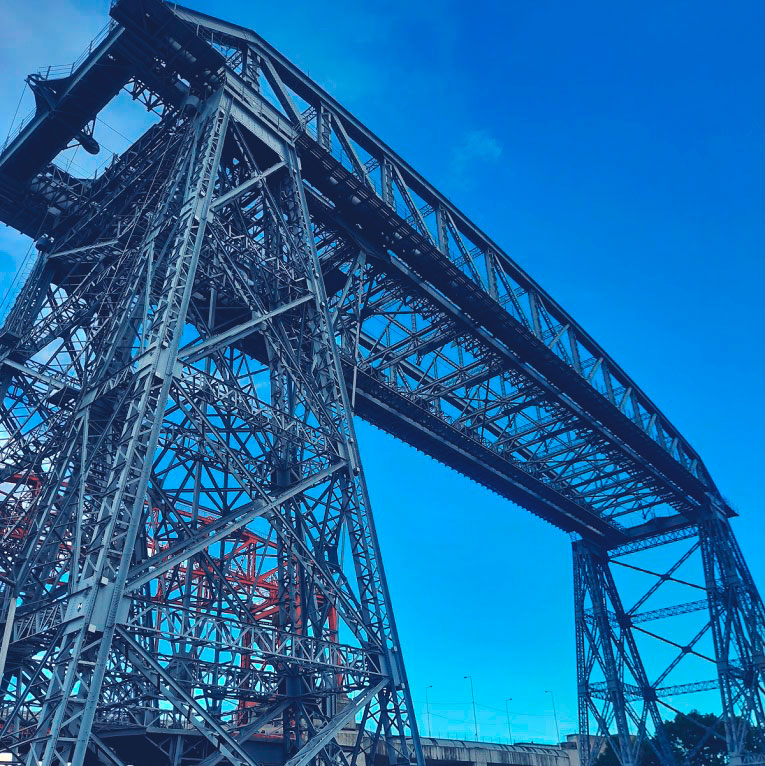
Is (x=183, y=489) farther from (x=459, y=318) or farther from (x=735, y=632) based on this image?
(x=735, y=632)

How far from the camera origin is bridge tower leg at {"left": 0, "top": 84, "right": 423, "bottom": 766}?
11.1 metres

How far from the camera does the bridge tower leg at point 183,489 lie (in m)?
11.1

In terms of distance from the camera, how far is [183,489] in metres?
15.8

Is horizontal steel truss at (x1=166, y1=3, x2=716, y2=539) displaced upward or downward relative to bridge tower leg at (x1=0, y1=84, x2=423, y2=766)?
upward

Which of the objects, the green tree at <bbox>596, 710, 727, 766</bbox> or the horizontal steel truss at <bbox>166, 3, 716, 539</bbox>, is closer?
the horizontal steel truss at <bbox>166, 3, 716, 539</bbox>

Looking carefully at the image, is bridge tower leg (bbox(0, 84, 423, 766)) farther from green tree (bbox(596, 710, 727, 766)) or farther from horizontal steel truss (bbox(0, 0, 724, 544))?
green tree (bbox(596, 710, 727, 766))

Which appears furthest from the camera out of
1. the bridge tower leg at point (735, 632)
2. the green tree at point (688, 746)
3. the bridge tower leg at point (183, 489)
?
the green tree at point (688, 746)

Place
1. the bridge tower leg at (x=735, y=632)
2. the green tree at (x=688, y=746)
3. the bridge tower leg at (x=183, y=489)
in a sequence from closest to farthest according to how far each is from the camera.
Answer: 1. the bridge tower leg at (x=183, y=489)
2. the bridge tower leg at (x=735, y=632)
3. the green tree at (x=688, y=746)

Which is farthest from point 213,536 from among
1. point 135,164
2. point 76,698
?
point 135,164

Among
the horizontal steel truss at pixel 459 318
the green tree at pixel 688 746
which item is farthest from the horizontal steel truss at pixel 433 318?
the green tree at pixel 688 746

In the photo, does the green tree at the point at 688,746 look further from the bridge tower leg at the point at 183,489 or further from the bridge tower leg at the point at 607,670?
the bridge tower leg at the point at 183,489

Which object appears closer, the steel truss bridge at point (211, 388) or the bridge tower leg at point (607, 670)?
the steel truss bridge at point (211, 388)

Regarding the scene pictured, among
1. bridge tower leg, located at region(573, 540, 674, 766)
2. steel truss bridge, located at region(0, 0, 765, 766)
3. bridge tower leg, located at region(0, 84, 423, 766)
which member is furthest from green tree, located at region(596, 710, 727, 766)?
bridge tower leg, located at region(0, 84, 423, 766)

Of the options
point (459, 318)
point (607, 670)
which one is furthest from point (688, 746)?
point (459, 318)
